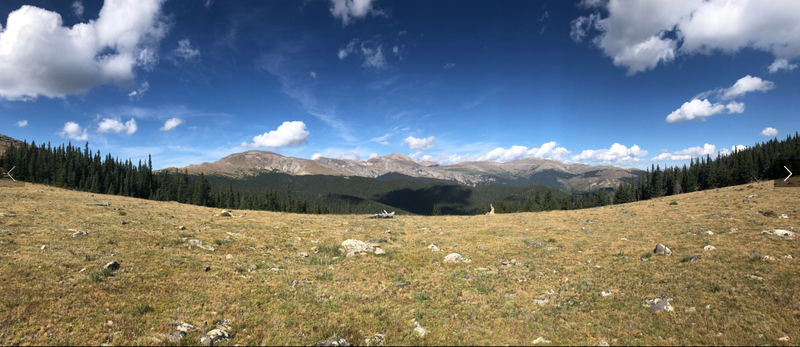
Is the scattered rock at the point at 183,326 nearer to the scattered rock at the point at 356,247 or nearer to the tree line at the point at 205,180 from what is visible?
the scattered rock at the point at 356,247

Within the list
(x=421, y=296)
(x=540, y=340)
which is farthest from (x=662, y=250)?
(x=421, y=296)

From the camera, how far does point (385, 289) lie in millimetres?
14672

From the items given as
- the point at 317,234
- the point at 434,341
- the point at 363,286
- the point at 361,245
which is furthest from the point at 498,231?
the point at 434,341

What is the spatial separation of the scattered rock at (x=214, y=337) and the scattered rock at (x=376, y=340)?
14.8ft

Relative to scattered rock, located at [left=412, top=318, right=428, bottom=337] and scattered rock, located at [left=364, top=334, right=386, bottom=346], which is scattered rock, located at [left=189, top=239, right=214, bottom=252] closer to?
scattered rock, located at [left=364, top=334, right=386, bottom=346]

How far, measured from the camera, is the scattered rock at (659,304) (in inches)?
438

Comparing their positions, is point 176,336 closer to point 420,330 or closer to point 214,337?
point 214,337

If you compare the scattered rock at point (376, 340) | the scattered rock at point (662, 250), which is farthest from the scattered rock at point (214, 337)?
the scattered rock at point (662, 250)

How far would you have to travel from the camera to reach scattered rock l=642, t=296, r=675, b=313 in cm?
1112

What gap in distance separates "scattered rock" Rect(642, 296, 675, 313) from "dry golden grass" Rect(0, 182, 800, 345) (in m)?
0.29

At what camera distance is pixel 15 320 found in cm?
911

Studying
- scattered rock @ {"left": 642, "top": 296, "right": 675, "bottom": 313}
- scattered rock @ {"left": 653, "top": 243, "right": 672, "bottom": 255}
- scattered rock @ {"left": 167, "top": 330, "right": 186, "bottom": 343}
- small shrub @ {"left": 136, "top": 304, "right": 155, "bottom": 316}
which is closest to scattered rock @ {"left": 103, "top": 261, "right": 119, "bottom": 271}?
small shrub @ {"left": 136, "top": 304, "right": 155, "bottom": 316}

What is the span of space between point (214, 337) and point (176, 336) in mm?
1102

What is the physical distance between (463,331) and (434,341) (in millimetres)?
1295
